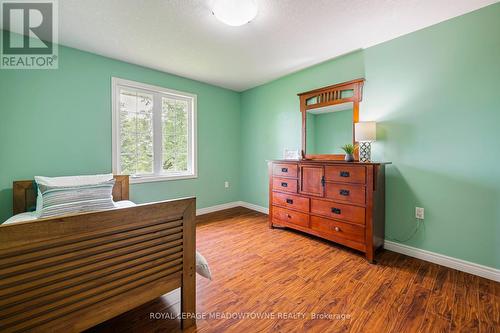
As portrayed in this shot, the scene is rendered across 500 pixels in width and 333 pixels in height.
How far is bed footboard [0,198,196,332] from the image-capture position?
0.90 m

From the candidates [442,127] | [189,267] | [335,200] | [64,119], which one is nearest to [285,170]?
[335,200]

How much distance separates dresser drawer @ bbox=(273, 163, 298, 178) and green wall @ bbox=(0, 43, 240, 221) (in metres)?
1.63

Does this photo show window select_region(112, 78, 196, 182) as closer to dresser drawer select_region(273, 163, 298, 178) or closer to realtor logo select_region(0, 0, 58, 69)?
realtor logo select_region(0, 0, 58, 69)

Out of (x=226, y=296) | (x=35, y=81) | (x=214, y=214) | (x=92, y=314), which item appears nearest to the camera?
(x=92, y=314)

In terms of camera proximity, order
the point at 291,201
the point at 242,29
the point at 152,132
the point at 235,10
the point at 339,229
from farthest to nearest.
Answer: the point at 152,132
the point at 291,201
the point at 339,229
the point at 242,29
the point at 235,10

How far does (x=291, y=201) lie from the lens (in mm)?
2867

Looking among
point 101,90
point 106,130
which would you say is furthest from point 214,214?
point 101,90

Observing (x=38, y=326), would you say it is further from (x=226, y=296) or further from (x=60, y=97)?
(x=60, y=97)

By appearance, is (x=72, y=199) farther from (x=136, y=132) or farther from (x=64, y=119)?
(x=136, y=132)

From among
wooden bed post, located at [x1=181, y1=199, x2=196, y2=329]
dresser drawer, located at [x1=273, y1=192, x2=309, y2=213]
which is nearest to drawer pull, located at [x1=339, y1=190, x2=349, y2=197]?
dresser drawer, located at [x1=273, y1=192, x2=309, y2=213]

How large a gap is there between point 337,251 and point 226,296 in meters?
1.40

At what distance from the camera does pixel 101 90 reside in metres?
2.76

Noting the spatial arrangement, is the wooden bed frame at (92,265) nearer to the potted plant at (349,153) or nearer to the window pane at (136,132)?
the potted plant at (349,153)

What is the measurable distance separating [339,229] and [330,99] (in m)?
1.73
